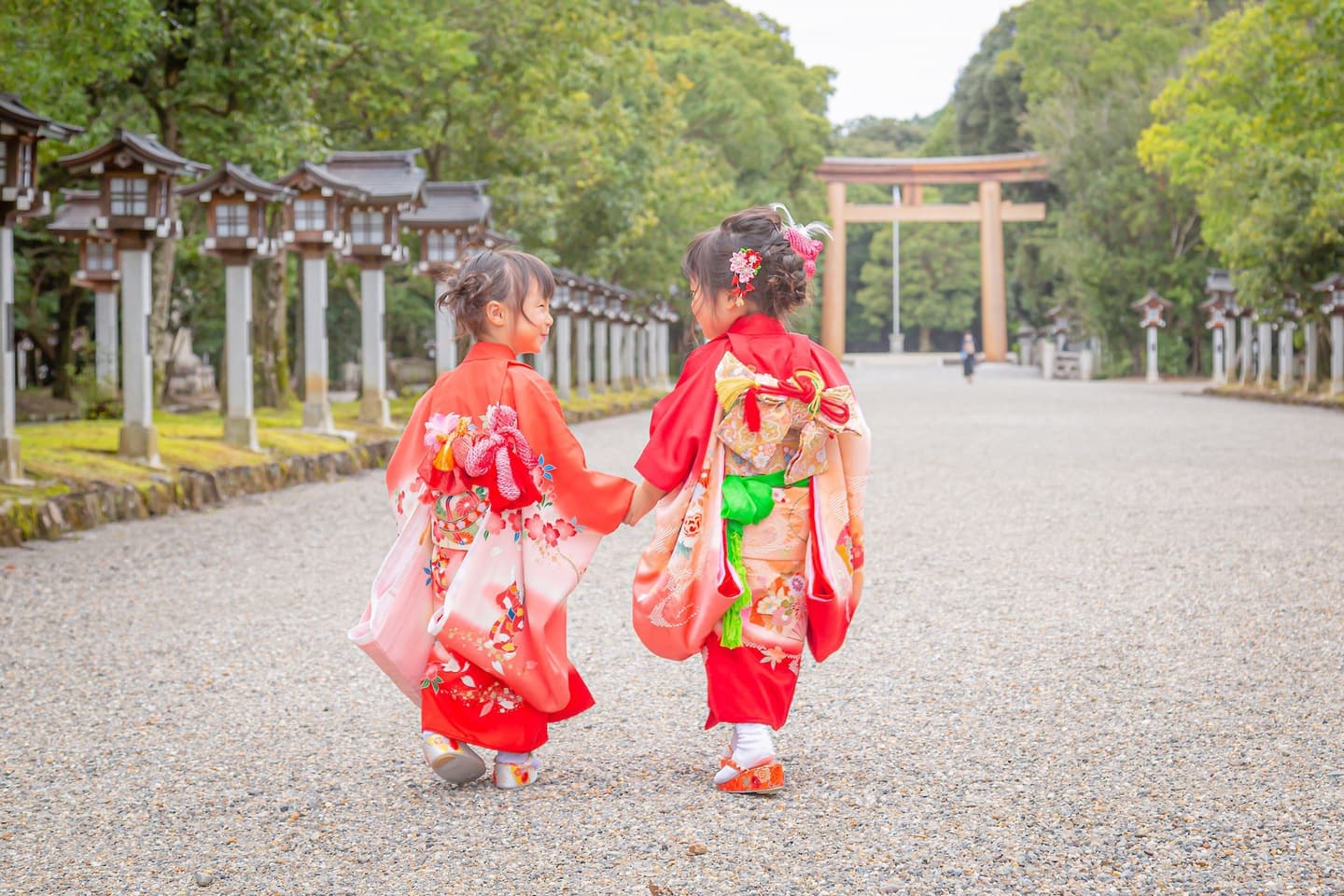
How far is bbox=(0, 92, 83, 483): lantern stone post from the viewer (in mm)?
8742

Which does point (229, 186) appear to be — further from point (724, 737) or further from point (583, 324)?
point (583, 324)

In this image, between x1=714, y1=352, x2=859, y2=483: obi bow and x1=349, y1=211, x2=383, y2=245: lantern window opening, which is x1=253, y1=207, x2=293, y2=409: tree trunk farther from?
x1=714, y1=352, x2=859, y2=483: obi bow

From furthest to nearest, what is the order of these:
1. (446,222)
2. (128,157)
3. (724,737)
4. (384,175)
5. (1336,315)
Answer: (1336,315) < (446,222) < (384,175) < (128,157) < (724,737)

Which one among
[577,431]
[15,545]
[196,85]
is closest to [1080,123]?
[577,431]

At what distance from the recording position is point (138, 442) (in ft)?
34.4

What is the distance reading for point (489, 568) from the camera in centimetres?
349

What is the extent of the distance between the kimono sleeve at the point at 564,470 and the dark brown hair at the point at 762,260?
1.60 ft

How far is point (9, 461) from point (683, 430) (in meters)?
6.55

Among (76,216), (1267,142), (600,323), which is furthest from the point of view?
(600,323)

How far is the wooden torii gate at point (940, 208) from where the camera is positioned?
50.8m

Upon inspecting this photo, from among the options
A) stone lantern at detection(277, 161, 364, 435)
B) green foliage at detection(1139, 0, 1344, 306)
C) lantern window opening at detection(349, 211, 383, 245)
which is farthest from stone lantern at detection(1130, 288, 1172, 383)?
stone lantern at detection(277, 161, 364, 435)

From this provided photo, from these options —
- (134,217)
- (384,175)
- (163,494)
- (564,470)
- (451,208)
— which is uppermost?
(384,175)

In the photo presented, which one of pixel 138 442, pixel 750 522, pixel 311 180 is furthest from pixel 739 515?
pixel 311 180

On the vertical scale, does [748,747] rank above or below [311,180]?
below
